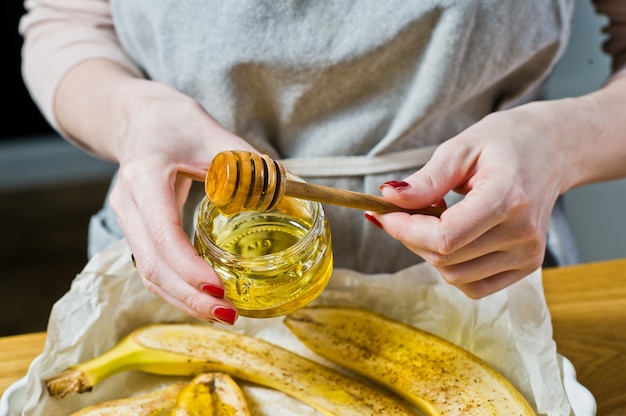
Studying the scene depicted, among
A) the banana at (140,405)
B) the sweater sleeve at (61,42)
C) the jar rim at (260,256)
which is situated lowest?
the banana at (140,405)

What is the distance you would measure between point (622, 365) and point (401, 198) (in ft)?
0.99

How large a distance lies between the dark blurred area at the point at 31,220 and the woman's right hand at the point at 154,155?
3.10 feet

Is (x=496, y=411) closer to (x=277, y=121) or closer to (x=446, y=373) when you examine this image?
(x=446, y=373)

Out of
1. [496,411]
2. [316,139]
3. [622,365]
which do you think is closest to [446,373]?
[496,411]

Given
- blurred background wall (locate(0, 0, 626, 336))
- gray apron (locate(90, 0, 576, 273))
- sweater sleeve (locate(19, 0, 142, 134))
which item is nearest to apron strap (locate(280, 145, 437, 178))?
gray apron (locate(90, 0, 576, 273))

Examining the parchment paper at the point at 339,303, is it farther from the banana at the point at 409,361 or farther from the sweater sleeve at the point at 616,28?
the sweater sleeve at the point at 616,28

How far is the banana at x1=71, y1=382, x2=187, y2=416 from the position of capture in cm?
66

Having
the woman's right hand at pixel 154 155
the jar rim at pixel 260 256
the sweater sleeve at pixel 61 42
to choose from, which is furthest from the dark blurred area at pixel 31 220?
the jar rim at pixel 260 256

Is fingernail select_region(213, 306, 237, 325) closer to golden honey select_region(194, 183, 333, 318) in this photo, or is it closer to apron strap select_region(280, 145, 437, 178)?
golden honey select_region(194, 183, 333, 318)

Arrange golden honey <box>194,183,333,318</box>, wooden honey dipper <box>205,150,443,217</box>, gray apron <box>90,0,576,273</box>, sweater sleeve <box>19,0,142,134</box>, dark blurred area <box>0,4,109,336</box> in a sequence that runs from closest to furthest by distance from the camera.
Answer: wooden honey dipper <box>205,150,443,217</box> → golden honey <box>194,183,333,318</box> → gray apron <box>90,0,576,273</box> → sweater sleeve <box>19,0,142,134</box> → dark blurred area <box>0,4,109,336</box>

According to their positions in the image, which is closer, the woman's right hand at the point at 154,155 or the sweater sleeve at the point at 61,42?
the woman's right hand at the point at 154,155

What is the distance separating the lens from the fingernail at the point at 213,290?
565 mm

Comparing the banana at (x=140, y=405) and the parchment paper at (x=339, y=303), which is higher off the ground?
the parchment paper at (x=339, y=303)

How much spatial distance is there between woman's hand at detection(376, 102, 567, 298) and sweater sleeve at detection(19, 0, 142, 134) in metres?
0.42
